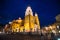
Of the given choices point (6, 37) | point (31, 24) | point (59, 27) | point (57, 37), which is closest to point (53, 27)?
point (59, 27)

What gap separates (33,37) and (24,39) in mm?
341

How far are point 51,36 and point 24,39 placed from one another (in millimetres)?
1140

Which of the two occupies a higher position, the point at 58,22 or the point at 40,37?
the point at 58,22

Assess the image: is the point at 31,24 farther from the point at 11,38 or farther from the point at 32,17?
the point at 11,38

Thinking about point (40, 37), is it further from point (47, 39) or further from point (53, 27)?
point (53, 27)

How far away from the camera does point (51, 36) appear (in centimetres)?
560

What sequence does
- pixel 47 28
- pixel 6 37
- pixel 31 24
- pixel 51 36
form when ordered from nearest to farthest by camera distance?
pixel 6 37
pixel 51 36
pixel 47 28
pixel 31 24

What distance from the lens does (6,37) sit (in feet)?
16.9

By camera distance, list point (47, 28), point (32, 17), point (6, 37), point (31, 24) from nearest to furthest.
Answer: point (6, 37) < point (47, 28) < point (31, 24) < point (32, 17)

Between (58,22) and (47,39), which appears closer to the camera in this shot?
(47,39)

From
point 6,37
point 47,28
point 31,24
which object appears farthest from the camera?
point 31,24

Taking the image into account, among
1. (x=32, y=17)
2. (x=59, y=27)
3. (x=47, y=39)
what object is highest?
(x=32, y=17)

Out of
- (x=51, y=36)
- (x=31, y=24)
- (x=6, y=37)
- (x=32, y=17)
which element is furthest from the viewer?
(x=32, y=17)

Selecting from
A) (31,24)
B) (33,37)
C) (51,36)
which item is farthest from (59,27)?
(33,37)
